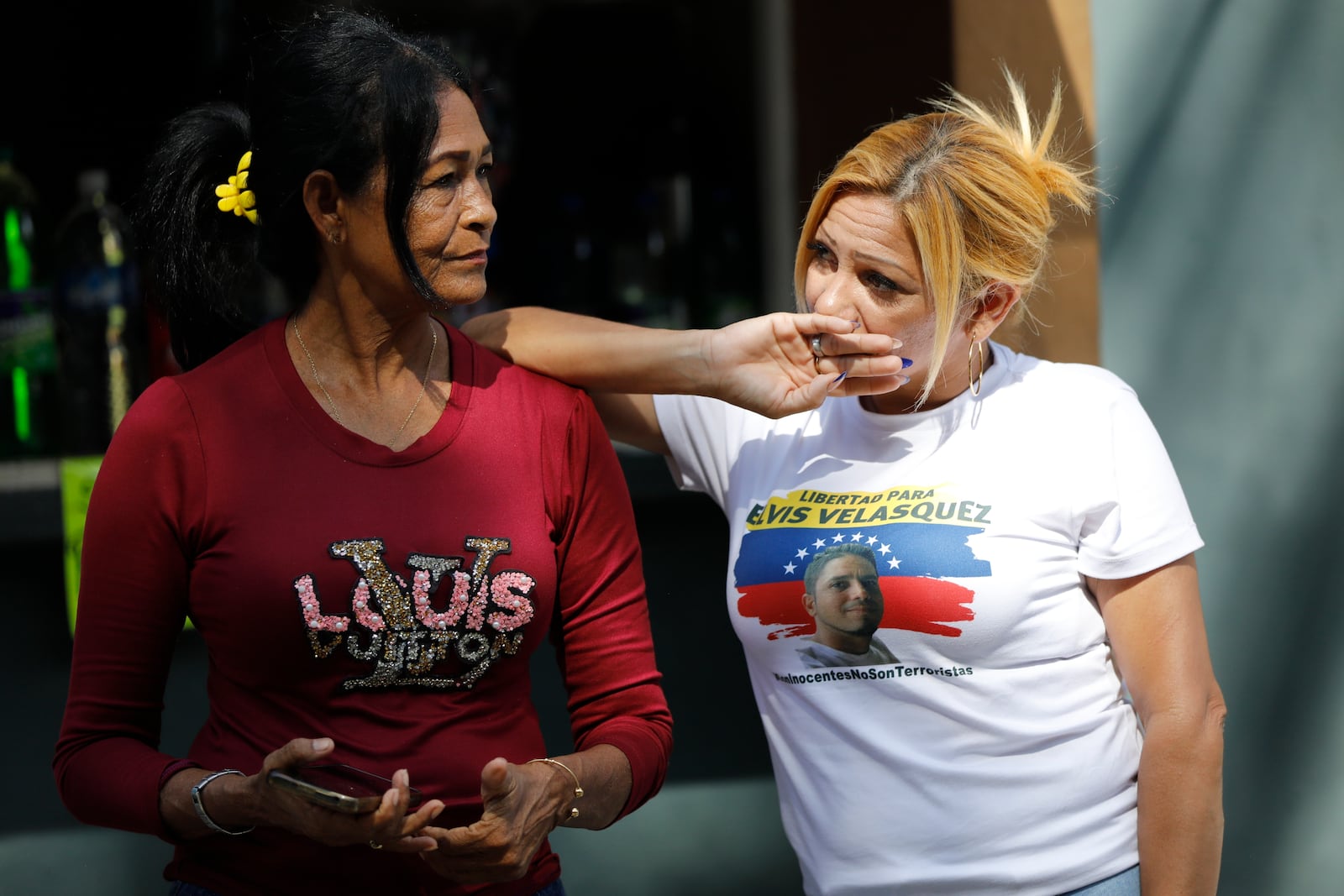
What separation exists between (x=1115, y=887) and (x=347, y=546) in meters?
1.04

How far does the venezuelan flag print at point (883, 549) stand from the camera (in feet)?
5.46

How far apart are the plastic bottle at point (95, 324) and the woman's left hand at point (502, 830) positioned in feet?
5.34

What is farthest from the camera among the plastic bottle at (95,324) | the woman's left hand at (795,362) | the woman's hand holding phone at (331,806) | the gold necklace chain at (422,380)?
the plastic bottle at (95,324)

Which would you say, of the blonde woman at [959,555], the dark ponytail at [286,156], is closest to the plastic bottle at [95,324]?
the dark ponytail at [286,156]

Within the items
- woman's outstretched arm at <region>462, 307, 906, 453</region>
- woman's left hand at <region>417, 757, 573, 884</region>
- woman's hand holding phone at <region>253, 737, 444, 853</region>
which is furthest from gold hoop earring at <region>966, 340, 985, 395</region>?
woman's hand holding phone at <region>253, 737, 444, 853</region>

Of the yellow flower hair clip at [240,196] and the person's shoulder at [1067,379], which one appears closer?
the yellow flower hair clip at [240,196]

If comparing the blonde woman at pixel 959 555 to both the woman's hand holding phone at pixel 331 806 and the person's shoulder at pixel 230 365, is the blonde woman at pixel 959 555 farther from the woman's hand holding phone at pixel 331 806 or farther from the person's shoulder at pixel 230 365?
the woman's hand holding phone at pixel 331 806

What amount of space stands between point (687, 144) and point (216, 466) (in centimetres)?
208

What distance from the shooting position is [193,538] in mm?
1502

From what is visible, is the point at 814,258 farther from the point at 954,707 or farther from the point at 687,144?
the point at 687,144

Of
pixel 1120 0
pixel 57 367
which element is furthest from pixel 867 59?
pixel 57 367

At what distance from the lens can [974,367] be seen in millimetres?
1792

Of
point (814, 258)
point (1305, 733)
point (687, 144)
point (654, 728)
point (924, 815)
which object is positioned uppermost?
point (687, 144)

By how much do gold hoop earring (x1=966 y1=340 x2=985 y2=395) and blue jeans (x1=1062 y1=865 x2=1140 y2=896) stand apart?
650 millimetres
